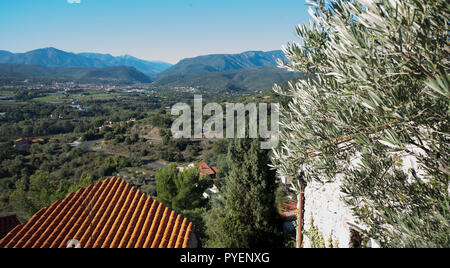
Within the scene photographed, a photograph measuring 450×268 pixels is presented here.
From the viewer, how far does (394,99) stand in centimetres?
204

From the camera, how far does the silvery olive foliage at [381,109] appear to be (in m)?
1.92

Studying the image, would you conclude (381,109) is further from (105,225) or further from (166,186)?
(166,186)

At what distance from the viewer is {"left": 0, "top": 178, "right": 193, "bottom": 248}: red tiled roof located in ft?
15.1

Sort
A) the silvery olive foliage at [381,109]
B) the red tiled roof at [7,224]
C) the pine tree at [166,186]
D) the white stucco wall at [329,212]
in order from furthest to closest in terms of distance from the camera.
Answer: the pine tree at [166,186] < the red tiled roof at [7,224] < the white stucco wall at [329,212] < the silvery olive foliage at [381,109]

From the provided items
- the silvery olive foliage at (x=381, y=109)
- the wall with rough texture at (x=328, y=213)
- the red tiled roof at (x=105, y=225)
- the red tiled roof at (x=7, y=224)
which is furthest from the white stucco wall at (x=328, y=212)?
the red tiled roof at (x=7, y=224)

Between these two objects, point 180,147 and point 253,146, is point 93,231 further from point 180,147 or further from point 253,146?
point 180,147

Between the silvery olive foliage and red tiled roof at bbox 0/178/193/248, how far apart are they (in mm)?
2815

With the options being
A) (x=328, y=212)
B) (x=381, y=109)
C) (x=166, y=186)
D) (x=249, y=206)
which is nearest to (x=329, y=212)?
(x=328, y=212)

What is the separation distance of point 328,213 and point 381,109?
154 inches

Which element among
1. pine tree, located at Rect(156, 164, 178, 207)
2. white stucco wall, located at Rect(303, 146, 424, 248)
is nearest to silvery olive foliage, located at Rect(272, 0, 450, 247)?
white stucco wall, located at Rect(303, 146, 424, 248)

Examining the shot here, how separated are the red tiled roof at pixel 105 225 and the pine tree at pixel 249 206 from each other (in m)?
4.47

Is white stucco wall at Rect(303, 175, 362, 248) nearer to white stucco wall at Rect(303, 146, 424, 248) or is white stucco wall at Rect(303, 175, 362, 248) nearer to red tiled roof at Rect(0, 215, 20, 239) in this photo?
white stucco wall at Rect(303, 146, 424, 248)

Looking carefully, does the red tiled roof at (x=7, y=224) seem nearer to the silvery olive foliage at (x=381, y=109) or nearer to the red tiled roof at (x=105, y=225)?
the red tiled roof at (x=105, y=225)
